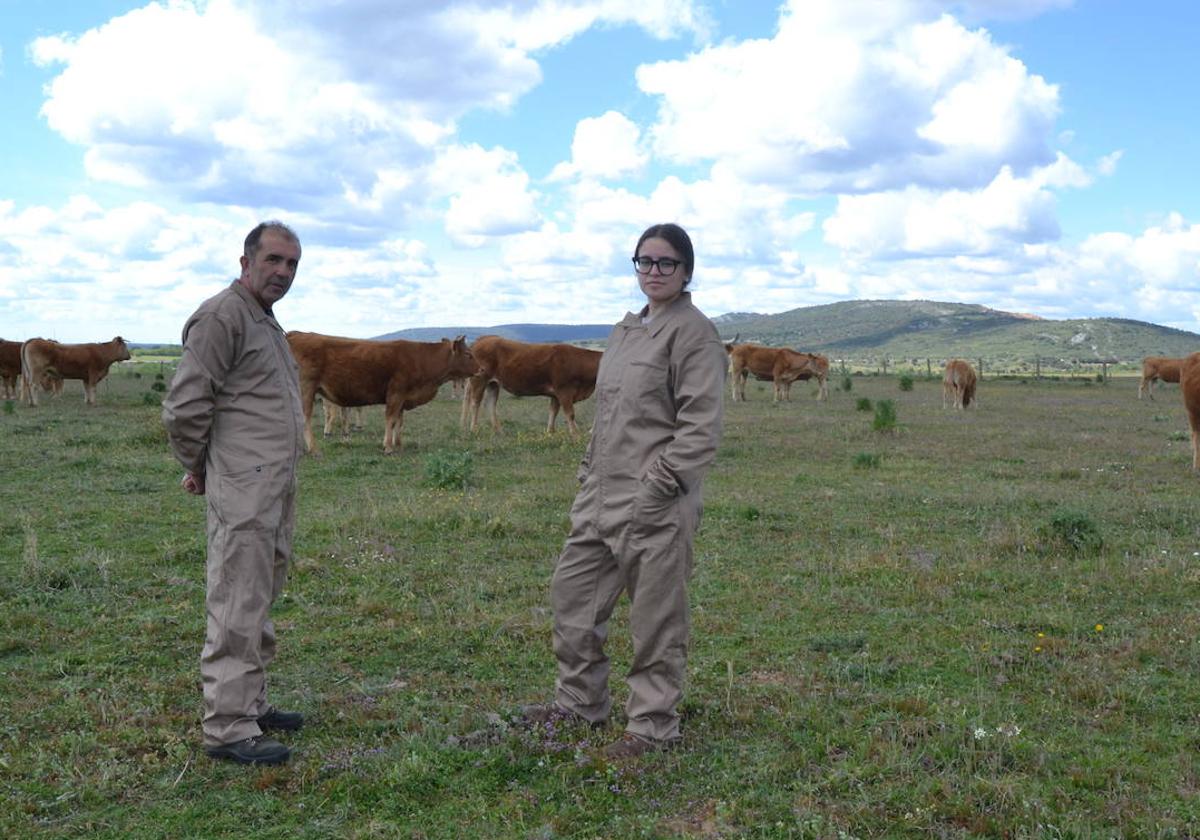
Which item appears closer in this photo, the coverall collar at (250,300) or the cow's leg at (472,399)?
the coverall collar at (250,300)

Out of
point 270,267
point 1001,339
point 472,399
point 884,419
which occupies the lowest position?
point 884,419

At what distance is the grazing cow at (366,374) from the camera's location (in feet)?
51.8

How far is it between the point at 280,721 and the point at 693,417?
2546 mm

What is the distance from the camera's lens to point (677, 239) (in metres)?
4.44

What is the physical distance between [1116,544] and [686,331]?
6.68m

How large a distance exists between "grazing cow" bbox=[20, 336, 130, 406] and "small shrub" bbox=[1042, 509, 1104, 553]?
2373 cm

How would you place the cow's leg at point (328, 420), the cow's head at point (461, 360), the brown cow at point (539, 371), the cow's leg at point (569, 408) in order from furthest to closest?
the brown cow at point (539, 371) → the cow's leg at point (569, 408) → the cow's leg at point (328, 420) → the cow's head at point (461, 360)

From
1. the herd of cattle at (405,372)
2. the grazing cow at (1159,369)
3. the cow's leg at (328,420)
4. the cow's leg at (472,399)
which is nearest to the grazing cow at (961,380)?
the herd of cattle at (405,372)

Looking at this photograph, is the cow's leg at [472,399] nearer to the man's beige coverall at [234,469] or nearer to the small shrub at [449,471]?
the small shrub at [449,471]

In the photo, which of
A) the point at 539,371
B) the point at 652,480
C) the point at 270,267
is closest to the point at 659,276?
the point at 652,480

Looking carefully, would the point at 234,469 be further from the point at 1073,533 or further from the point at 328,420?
the point at 328,420

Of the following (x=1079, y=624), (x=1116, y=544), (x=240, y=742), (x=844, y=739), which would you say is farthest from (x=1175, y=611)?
(x=240, y=742)

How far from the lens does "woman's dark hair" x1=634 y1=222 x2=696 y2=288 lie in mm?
4445

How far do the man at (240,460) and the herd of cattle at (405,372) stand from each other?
9.16m
